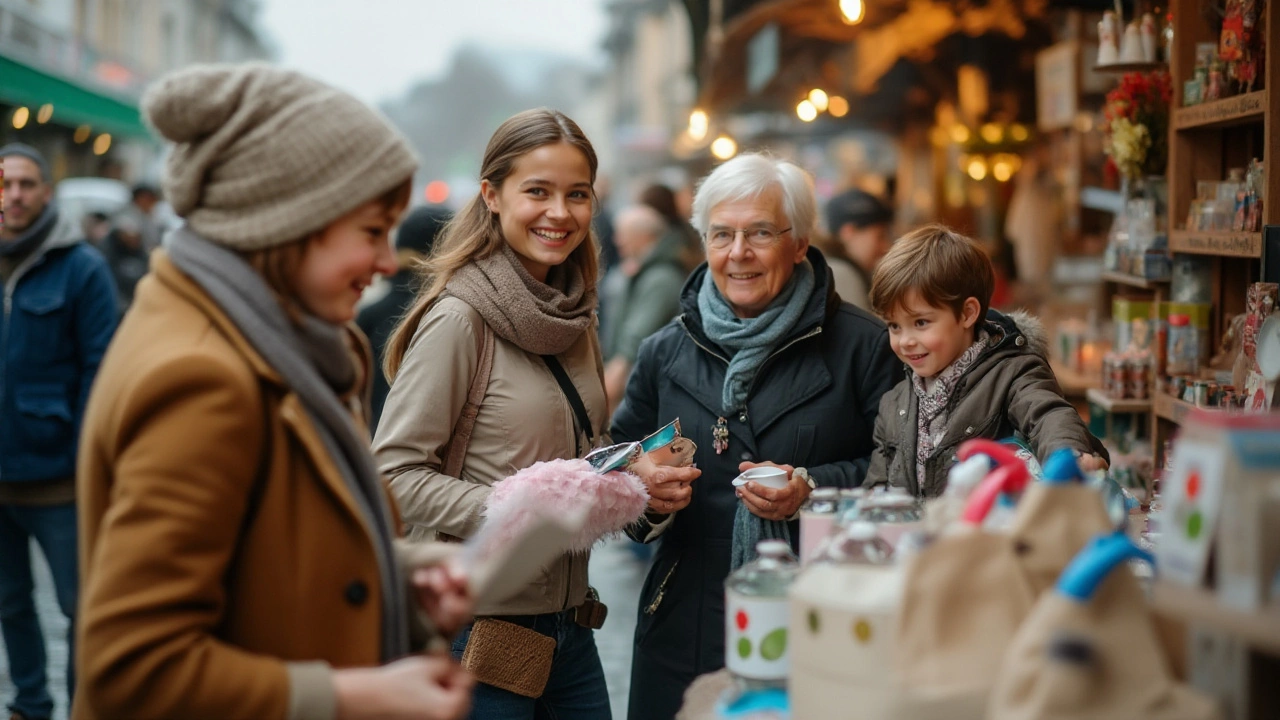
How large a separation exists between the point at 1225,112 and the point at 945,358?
150cm

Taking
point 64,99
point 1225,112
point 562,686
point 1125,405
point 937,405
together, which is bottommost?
point 562,686

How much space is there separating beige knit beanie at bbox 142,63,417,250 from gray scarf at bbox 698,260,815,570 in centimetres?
166

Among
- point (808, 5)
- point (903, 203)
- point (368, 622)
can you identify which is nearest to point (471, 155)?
point (903, 203)

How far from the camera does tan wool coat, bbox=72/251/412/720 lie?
1.77 metres

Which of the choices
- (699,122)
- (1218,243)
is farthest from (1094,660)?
(699,122)

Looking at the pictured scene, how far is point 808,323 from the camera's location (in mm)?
3512

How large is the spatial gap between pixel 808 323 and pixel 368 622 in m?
1.84

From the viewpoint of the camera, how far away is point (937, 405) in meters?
3.14

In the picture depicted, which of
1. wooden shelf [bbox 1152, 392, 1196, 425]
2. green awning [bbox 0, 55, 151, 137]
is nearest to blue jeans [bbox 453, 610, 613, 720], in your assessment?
wooden shelf [bbox 1152, 392, 1196, 425]

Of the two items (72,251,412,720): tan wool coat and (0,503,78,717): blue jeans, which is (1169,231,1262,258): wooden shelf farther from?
(0,503,78,717): blue jeans

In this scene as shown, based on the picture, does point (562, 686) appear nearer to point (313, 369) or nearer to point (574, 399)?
point (574, 399)

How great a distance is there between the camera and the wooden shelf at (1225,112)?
3668mm

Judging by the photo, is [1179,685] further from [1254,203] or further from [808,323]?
[1254,203]

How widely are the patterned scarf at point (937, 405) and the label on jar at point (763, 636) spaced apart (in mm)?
1083
